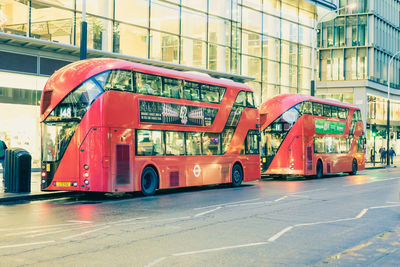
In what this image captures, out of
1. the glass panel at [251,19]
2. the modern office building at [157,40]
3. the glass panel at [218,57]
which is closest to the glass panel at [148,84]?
the modern office building at [157,40]

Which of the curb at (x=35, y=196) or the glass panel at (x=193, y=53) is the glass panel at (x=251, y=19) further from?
the curb at (x=35, y=196)

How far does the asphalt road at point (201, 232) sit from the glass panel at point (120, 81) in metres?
3.28

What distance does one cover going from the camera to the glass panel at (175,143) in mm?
18125

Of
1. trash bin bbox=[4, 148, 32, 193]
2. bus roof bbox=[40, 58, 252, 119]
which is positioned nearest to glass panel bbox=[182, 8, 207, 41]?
bus roof bbox=[40, 58, 252, 119]

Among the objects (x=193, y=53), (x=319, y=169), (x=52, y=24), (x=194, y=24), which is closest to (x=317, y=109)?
(x=319, y=169)

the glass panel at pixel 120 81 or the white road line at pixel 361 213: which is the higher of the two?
the glass panel at pixel 120 81

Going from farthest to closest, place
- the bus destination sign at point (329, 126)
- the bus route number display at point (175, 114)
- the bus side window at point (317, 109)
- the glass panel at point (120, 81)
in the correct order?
the bus destination sign at point (329, 126)
the bus side window at point (317, 109)
the bus route number display at point (175, 114)
the glass panel at point (120, 81)

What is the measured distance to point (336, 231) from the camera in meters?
10.1

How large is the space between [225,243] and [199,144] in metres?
11.1

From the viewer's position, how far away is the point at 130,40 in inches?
1154

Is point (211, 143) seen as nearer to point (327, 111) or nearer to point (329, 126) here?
point (327, 111)

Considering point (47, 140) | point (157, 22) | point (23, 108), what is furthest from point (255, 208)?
point (157, 22)

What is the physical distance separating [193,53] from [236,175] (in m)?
13.1

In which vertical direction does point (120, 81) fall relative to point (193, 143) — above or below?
above
